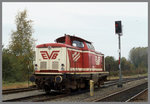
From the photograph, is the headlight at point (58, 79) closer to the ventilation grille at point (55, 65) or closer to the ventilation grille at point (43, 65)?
the ventilation grille at point (55, 65)

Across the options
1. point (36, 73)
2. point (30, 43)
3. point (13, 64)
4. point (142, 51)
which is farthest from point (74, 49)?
point (142, 51)

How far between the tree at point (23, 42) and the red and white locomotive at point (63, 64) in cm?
1374

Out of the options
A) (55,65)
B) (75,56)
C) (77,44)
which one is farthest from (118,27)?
(55,65)

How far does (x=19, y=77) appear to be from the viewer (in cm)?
2567

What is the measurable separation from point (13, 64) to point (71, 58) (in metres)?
12.3

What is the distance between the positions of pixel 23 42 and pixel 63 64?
1779cm

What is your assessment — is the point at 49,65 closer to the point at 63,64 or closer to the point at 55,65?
the point at 55,65

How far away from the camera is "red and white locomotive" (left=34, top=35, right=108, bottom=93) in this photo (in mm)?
12961

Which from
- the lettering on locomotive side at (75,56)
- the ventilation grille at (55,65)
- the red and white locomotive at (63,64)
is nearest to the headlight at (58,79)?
the red and white locomotive at (63,64)

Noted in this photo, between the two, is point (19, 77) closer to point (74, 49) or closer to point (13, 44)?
point (13, 44)

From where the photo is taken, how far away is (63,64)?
12977 millimetres

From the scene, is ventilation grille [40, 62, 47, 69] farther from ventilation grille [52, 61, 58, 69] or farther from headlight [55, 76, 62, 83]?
headlight [55, 76, 62, 83]

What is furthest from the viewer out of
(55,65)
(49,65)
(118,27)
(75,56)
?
(118,27)

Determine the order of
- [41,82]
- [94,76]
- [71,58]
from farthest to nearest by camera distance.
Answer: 1. [94,76]
2. [71,58]
3. [41,82]
